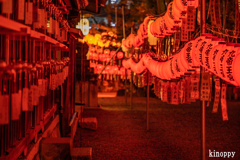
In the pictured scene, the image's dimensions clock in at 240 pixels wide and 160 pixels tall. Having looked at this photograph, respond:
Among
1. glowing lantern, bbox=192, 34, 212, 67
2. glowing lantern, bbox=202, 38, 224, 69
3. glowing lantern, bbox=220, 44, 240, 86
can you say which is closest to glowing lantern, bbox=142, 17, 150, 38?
glowing lantern, bbox=192, 34, 212, 67

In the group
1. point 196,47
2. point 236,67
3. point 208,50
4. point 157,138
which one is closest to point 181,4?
point 196,47

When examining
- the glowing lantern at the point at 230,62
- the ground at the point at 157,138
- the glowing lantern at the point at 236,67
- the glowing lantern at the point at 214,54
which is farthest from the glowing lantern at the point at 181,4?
the ground at the point at 157,138

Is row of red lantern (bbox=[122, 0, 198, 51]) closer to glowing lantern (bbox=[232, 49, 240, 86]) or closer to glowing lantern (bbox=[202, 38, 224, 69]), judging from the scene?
glowing lantern (bbox=[202, 38, 224, 69])

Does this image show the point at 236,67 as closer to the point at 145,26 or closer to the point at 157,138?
the point at 157,138

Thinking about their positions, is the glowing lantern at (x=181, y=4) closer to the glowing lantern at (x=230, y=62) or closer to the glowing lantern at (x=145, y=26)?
the glowing lantern at (x=230, y=62)

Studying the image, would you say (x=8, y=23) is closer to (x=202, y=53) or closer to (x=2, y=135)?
(x=2, y=135)

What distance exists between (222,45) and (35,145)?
367 cm

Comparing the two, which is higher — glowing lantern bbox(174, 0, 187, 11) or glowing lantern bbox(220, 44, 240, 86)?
glowing lantern bbox(174, 0, 187, 11)

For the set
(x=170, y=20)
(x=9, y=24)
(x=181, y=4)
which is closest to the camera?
(x=9, y=24)

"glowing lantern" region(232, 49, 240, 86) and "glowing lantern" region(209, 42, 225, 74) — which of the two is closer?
"glowing lantern" region(232, 49, 240, 86)

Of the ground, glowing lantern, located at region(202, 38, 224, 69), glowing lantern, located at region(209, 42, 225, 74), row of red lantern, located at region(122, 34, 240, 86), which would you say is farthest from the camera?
the ground

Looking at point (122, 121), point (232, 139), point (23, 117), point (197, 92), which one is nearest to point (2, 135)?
point (23, 117)

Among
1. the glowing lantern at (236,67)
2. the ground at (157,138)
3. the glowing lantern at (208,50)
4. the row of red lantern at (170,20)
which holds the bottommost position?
the ground at (157,138)

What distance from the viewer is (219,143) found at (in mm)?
8352
